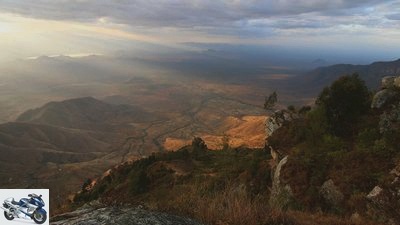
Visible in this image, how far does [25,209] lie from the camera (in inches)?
232

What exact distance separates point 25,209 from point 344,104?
83.0 ft

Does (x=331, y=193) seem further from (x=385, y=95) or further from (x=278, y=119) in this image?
(x=278, y=119)

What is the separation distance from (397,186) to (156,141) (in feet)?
539

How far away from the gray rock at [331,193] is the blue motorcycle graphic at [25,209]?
625 inches

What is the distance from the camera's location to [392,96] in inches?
1069

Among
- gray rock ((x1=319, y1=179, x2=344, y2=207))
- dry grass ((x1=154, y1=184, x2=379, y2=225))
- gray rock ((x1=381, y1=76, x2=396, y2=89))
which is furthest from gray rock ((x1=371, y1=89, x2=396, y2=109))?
dry grass ((x1=154, y1=184, x2=379, y2=225))

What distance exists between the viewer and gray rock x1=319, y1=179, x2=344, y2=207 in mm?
19145

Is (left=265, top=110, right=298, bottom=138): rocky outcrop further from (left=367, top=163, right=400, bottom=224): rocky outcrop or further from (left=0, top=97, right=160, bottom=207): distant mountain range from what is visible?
(left=0, top=97, right=160, bottom=207): distant mountain range

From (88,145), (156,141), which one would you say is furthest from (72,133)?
(156,141)

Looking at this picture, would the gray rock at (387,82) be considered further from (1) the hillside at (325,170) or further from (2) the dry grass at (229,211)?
(2) the dry grass at (229,211)

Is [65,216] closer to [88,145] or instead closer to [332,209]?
[332,209]

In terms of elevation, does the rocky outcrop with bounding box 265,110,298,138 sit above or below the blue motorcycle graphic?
below

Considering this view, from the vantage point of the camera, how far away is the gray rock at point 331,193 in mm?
19145

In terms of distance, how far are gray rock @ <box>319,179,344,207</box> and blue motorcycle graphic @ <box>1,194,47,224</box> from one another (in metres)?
15.9
